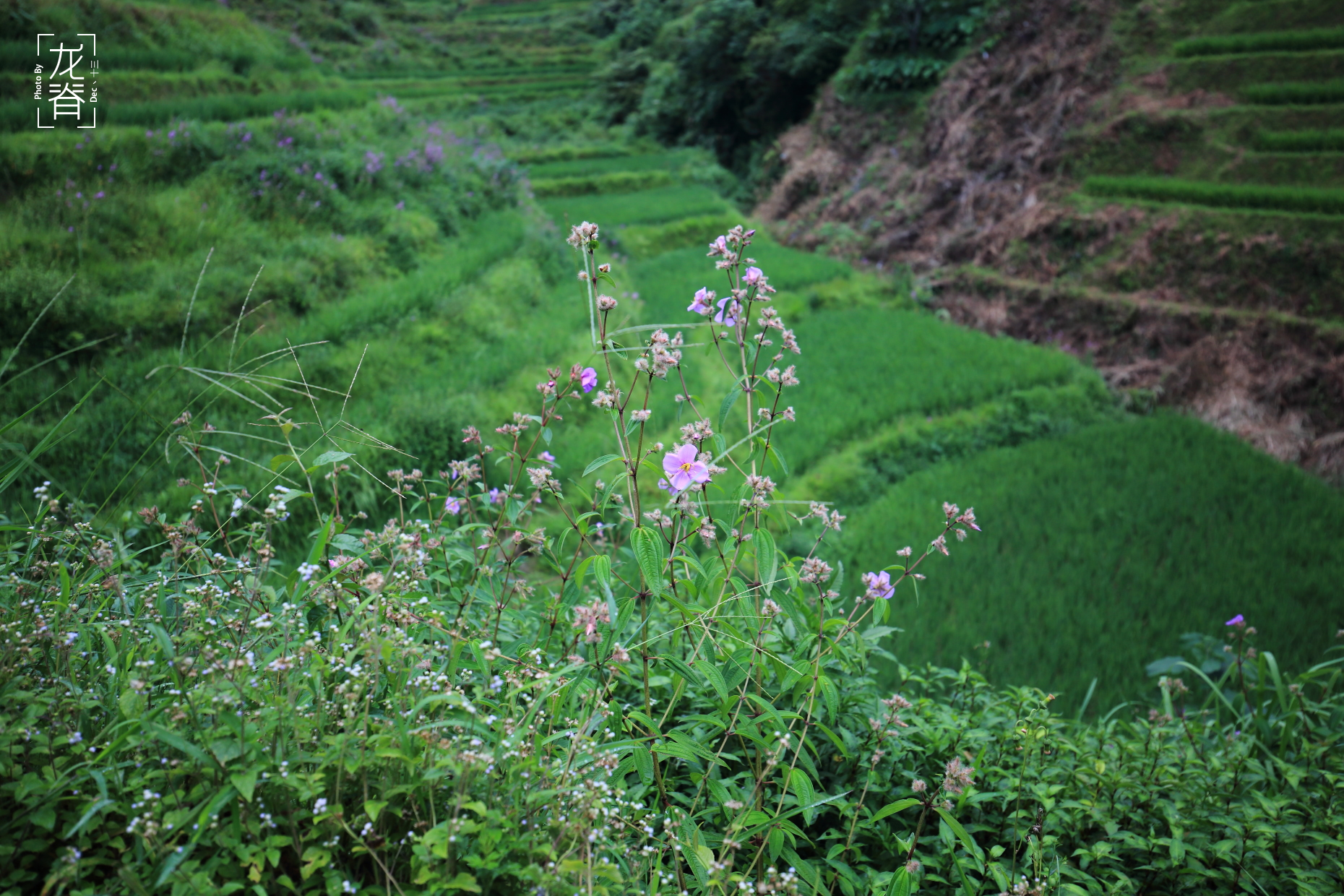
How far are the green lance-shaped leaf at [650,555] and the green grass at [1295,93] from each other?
32.7 feet

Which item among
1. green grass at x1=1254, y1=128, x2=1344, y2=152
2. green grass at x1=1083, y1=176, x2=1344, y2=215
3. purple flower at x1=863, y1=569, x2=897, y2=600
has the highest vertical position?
green grass at x1=1254, y1=128, x2=1344, y2=152

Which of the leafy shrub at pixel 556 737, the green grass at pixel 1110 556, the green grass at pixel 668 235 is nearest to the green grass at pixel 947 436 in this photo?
the green grass at pixel 1110 556

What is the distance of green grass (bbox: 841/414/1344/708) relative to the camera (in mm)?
3172

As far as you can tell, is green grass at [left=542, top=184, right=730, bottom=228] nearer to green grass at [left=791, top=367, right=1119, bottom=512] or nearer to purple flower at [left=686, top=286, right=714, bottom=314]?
green grass at [left=791, top=367, right=1119, bottom=512]

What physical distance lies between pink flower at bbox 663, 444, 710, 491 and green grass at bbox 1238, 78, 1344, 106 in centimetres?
983

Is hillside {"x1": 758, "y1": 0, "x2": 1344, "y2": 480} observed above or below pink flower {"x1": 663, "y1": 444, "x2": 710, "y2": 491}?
above

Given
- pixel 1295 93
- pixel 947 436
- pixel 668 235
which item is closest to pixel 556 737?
pixel 947 436

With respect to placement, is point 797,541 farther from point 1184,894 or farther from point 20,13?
point 20,13

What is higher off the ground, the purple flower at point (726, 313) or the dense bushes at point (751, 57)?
the dense bushes at point (751, 57)

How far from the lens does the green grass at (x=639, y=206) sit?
437 inches

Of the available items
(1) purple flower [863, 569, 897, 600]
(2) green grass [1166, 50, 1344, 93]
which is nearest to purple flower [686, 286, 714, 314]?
(1) purple flower [863, 569, 897, 600]

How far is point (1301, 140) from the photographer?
23.8ft

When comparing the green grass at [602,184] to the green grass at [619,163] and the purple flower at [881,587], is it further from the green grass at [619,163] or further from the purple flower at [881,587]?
the purple flower at [881,587]

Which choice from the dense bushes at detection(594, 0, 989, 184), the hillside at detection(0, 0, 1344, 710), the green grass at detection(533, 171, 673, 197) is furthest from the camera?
the green grass at detection(533, 171, 673, 197)
